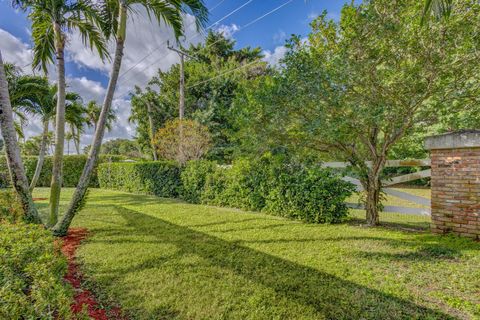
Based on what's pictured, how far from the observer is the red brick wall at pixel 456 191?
14.6 ft

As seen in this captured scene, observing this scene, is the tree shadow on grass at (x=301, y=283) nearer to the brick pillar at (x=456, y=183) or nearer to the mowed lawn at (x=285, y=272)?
the mowed lawn at (x=285, y=272)

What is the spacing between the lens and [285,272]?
11.4 feet

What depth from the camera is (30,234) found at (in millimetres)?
3012

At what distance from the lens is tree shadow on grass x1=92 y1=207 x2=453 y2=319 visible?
2.56 m

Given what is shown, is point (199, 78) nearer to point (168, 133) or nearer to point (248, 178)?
point (168, 133)

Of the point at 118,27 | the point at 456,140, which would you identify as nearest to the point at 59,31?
the point at 118,27

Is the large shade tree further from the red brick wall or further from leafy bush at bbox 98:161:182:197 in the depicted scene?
leafy bush at bbox 98:161:182:197

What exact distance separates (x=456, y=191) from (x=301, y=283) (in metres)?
3.70

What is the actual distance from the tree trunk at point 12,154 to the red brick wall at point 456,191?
306 inches

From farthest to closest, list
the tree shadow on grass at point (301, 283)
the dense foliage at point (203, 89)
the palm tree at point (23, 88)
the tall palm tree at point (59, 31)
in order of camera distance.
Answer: the dense foliage at point (203, 89) < the palm tree at point (23, 88) < the tall palm tree at point (59, 31) < the tree shadow on grass at point (301, 283)

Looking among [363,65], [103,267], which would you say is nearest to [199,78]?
[363,65]

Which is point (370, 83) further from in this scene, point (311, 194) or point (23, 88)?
point (23, 88)

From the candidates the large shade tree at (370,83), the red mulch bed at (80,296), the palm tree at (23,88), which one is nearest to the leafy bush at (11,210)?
the red mulch bed at (80,296)

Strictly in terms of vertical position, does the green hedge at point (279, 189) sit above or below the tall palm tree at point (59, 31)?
below
